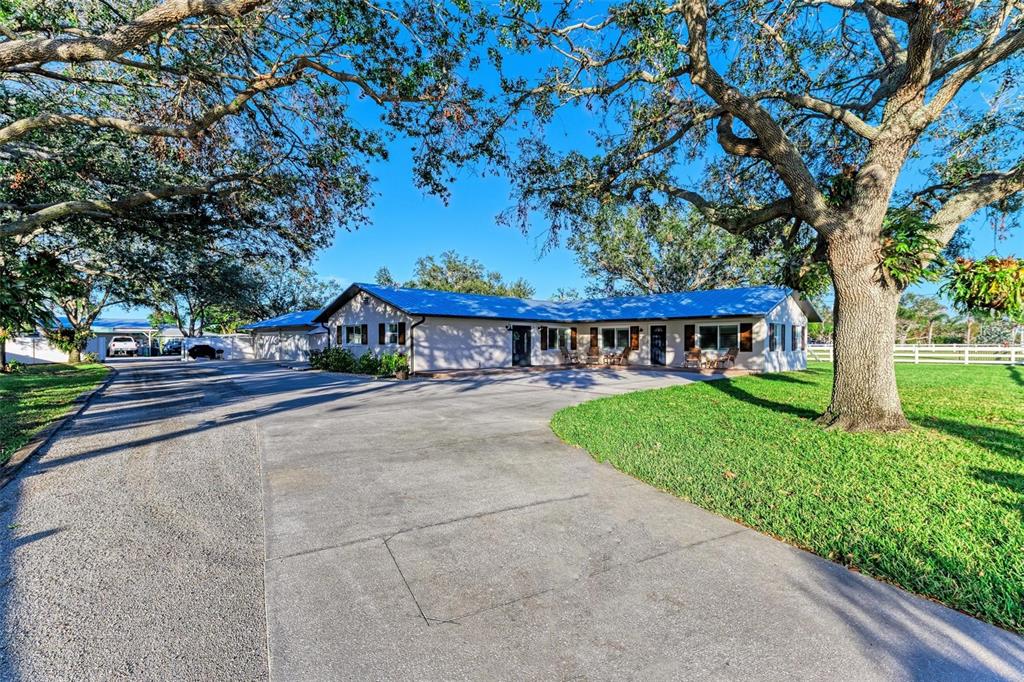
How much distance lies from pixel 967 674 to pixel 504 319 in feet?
63.8

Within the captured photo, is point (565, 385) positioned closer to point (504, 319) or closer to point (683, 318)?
point (504, 319)

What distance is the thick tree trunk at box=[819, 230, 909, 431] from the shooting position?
6.87 m

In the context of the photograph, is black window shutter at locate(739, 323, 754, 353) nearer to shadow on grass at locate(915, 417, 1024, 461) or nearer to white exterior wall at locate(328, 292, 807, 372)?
white exterior wall at locate(328, 292, 807, 372)

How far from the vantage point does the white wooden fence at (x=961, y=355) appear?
21.9 meters

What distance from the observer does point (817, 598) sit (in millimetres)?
2637

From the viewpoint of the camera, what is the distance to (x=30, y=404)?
9.66m

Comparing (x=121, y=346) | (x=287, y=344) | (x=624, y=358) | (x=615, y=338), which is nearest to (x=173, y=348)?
(x=121, y=346)

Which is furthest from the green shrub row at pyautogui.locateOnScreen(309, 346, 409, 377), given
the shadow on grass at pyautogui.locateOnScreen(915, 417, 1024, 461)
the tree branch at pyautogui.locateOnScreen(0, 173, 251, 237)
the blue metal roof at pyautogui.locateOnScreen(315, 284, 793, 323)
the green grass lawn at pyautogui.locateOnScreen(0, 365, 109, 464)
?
the shadow on grass at pyautogui.locateOnScreen(915, 417, 1024, 461)

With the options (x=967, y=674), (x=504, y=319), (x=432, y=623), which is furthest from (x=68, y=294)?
(x=504, y=319)

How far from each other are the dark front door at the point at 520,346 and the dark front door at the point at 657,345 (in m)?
6.38

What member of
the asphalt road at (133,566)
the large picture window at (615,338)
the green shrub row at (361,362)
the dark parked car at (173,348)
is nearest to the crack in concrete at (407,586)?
the asphalt road at (133,566)

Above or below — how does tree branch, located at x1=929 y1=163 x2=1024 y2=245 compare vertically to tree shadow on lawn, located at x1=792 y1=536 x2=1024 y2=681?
above

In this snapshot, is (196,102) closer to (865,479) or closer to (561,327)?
(865,479)

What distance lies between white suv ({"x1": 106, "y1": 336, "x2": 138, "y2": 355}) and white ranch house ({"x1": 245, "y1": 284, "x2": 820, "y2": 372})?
21.9m
